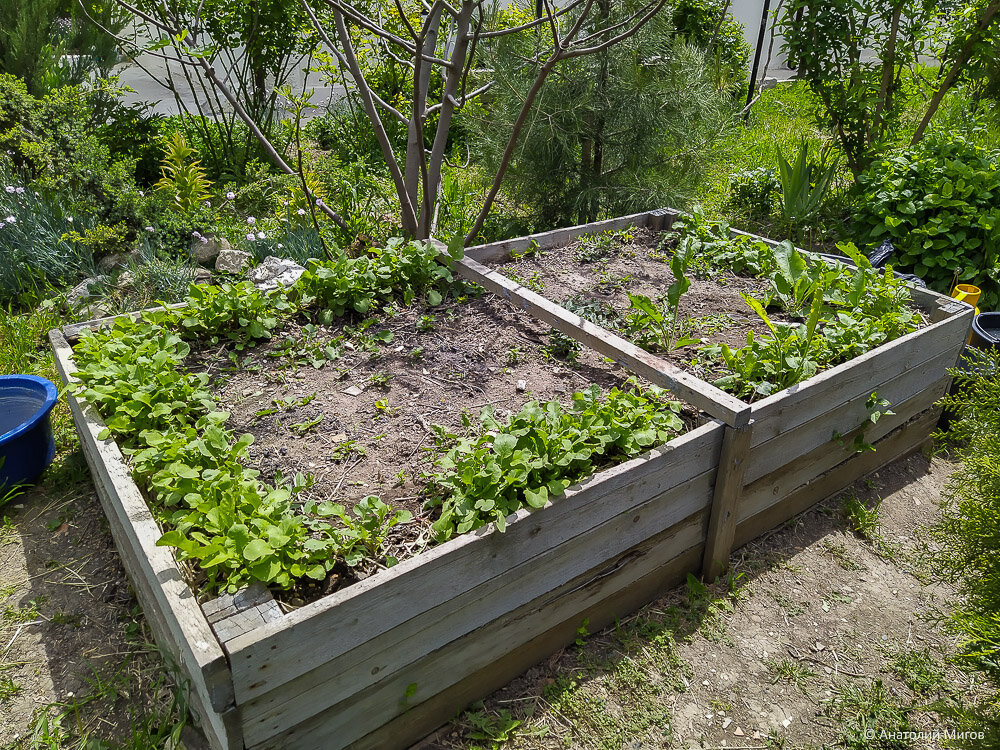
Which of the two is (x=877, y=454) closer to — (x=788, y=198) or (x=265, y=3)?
(x=788, y=198)

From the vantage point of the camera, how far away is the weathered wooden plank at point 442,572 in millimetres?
1514

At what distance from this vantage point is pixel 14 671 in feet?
7.11

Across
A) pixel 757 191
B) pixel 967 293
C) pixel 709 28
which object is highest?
pixel 709 28

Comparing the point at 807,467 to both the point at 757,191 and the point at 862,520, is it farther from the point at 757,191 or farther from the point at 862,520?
the point at 757,191

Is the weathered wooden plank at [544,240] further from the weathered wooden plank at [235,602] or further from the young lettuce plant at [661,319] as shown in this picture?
the weathered wooden plank at [235,602]

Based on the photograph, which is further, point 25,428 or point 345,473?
point 25,428

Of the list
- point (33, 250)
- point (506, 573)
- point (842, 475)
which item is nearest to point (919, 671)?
point (842, 475)

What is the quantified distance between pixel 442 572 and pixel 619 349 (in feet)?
4.04

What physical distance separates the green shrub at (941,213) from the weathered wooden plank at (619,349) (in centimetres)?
230

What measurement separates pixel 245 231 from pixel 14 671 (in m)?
2.80

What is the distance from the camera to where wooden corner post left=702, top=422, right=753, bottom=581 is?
226 cm

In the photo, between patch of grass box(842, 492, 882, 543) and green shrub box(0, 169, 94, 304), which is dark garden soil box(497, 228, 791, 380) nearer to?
patch of grass box(842, 492, 882, 543)

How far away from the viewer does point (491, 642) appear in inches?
77.0

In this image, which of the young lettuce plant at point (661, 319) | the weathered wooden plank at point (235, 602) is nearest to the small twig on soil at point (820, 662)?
the young lettuce plant at point (661, 319)
